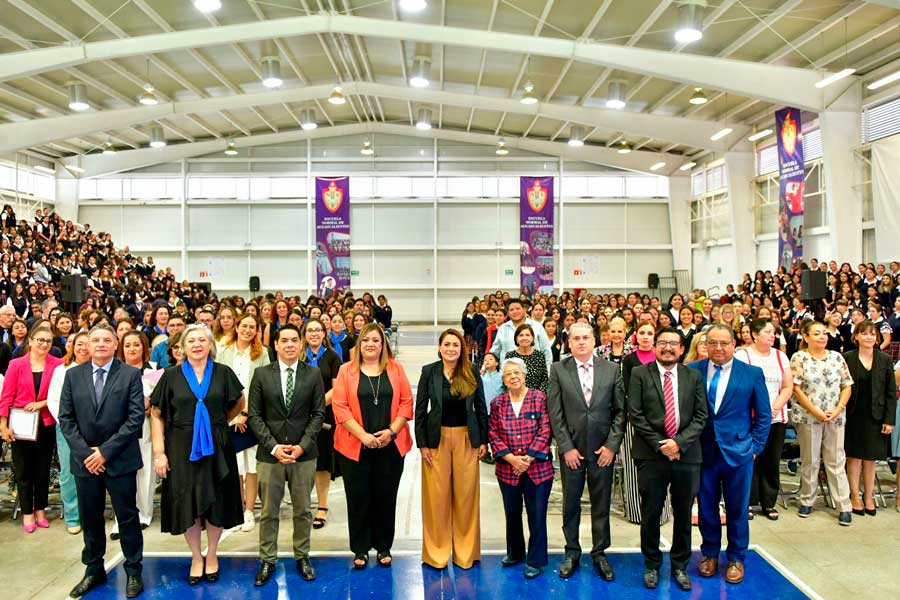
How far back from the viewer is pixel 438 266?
23938 millimetres

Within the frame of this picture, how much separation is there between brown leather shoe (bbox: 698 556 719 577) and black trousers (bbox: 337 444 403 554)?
6.71ft

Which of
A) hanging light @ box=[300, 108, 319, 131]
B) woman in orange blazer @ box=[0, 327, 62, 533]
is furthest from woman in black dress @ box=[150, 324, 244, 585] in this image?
hanging light @ box=[300, 108, 319, 131]

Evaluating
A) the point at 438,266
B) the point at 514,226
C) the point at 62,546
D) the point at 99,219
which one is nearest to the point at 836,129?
the point at 514,226

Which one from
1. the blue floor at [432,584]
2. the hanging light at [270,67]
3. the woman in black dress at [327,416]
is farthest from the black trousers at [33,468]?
the hanging light at [270,67]

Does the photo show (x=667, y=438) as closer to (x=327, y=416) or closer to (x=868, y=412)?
(x=868, y=412)

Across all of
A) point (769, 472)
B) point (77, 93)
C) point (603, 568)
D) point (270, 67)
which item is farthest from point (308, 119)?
point (603, 568)

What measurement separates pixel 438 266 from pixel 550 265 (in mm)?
4135

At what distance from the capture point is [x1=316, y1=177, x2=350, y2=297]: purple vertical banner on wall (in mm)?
22594

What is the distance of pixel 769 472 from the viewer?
17.3ft

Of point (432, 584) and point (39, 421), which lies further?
point (39, 421)

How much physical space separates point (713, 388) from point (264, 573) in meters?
3.09

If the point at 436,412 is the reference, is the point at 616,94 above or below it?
above

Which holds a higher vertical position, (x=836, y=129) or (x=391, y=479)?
(x=836, y=129)

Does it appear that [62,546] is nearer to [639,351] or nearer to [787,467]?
[639,351]
